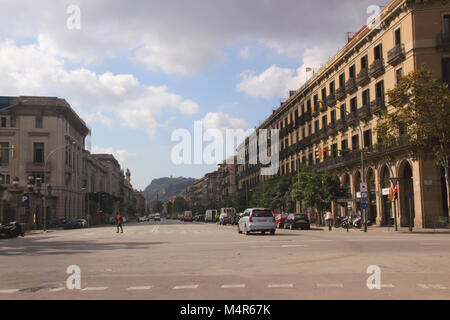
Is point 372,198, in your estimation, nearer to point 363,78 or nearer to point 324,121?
point 363,78

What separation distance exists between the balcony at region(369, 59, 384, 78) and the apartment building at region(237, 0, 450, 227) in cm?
7

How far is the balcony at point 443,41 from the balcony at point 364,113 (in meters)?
9.33

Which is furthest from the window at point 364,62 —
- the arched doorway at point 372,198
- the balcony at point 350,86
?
the arched doorway at point 372,198

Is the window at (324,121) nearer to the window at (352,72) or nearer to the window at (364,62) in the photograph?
the window at (352,72)

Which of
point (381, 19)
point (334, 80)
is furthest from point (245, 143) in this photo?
point (381, 19)

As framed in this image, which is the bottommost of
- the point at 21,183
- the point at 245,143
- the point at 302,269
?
the point at 302,269

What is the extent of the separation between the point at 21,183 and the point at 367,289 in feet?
242

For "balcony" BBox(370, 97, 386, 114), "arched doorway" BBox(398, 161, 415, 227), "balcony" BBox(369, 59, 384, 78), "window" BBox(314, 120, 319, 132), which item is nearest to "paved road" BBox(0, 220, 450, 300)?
"arched doorway" BBox(398, 161, 415, 227)

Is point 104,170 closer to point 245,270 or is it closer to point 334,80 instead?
point 334,80

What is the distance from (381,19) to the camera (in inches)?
1625

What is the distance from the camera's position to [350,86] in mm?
48281

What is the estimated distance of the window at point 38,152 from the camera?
75.6 meters

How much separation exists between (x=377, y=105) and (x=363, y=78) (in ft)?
13.5
